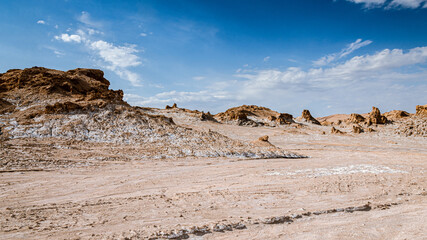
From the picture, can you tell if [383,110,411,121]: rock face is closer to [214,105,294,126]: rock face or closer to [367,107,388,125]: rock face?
[367,107,388,125]: rock face

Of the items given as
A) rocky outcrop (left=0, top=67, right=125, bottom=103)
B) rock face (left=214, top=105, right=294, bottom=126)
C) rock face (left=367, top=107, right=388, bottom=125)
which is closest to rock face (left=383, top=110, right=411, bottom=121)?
rock face (left=367, top=107, right=388, bottom=125)

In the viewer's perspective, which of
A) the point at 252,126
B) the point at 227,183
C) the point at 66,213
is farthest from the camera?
the point at 252,126

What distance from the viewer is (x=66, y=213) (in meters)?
5.23

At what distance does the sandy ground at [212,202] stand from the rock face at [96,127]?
3.81m

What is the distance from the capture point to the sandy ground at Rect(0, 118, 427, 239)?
4.64 metres

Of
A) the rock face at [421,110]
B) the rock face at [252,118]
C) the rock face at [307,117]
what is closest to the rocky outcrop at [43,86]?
the rock face at [252,118]

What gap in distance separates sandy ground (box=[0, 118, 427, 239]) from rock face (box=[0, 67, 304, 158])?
12.5ft

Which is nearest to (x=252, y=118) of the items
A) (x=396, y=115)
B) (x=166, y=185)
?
(x=396, y=115)

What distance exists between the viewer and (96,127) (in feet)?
50.5

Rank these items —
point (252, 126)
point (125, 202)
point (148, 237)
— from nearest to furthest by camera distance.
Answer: point (148, 237) < point (125, 202) < point (252, 126)

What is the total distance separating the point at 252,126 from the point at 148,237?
32747mm

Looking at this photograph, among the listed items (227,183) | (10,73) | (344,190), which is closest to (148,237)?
(227,183)

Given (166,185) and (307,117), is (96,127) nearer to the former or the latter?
(166,185)

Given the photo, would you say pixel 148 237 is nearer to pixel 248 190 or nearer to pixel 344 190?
pixel 248 190
